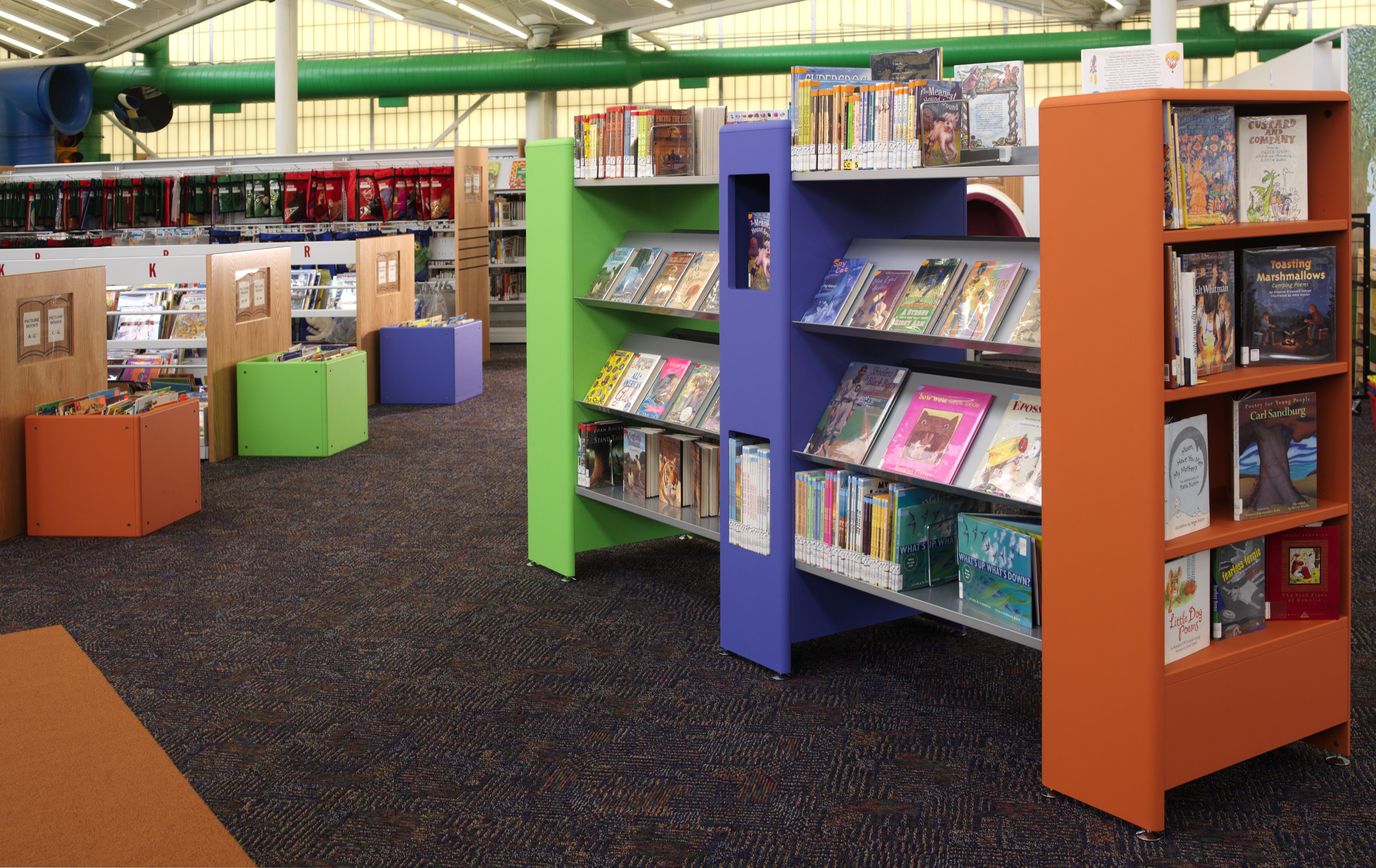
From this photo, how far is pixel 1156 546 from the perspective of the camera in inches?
103

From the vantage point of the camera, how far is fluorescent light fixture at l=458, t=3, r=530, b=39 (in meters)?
16.0

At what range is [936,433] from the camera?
3314 mm

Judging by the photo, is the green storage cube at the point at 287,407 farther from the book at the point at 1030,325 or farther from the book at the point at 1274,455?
the book at the point at 1274,455

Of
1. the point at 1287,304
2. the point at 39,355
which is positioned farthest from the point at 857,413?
the point at 39,355

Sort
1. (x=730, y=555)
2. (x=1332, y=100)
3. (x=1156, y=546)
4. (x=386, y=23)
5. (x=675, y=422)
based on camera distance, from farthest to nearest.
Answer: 1. (x=386, y=23)
2. (x=675, y=422)
3. (x=730, y=555)
4. (x=1332, y=100)
5. (x=1156, y=546)

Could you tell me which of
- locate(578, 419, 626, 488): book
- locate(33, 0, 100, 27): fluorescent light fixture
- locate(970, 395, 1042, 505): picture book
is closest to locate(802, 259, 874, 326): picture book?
locate(970, 395, 1042, 505): picture book

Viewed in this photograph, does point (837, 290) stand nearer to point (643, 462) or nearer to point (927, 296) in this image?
point (927, 296)

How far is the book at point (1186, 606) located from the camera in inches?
108

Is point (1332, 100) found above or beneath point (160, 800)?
above

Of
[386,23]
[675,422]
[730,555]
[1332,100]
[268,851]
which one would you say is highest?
[386,23]

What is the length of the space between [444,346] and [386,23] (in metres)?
13.0

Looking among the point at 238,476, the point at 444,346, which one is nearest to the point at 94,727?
the point at 238,476

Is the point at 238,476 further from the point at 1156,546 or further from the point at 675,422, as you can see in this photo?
the point at 1156,546

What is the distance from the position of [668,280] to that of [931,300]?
134 cm
